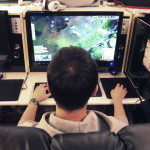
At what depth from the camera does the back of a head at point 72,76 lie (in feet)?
2.64

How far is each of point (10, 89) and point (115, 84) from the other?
30.6 inches

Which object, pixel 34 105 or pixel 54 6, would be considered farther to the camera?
A: pixel 54 6

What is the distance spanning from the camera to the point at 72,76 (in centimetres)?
80

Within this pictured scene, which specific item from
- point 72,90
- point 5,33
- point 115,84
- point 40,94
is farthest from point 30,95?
point 72,90

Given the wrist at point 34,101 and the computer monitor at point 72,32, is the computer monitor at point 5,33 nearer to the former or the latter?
the computer monitor at point 72,32

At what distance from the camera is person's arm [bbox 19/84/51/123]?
1295mm

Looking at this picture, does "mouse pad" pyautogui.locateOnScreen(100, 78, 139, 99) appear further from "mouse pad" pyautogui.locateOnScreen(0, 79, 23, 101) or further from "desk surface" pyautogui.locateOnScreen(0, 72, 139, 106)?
"mouse pad" pyautogui.locateOnScreen(0, 79, 23, 101)

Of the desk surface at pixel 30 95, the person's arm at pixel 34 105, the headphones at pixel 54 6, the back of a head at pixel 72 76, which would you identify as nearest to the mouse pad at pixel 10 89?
the desk surface at pixel 30 95

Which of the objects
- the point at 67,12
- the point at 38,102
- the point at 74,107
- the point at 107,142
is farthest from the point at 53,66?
the point at 67,12

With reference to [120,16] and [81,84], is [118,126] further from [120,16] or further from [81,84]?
[120,16]

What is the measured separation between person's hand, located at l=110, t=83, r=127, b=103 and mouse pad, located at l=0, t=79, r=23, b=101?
666mm

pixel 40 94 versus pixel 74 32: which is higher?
pixel 74 32

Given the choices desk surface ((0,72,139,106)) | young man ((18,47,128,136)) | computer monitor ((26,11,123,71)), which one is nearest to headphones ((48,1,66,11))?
computer monitor ((26,11,123,71))

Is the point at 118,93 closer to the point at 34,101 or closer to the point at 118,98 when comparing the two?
the point at 118,98
